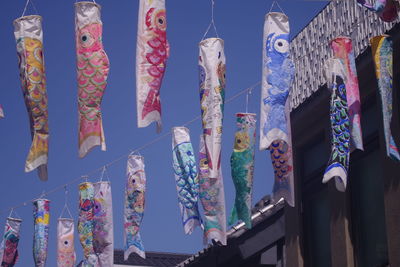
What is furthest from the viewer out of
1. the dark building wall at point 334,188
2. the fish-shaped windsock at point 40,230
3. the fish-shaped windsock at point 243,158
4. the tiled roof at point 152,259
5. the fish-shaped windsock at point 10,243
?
the tiled roof at point 152,259

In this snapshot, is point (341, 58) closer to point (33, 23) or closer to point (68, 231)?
point (33, 23)

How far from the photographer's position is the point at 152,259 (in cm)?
3538

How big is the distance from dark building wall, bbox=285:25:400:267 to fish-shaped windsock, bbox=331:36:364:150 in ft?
2.46

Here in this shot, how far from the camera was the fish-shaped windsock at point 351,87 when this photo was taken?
13.2 metres

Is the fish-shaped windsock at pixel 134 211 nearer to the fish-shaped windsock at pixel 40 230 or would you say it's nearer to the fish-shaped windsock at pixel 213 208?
the fish-shaped windsock at pixel 213 208

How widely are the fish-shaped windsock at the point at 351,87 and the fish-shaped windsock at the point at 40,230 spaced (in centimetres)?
820

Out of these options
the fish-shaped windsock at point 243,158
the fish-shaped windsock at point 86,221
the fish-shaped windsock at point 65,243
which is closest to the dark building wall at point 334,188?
the fish-shaped windsock at point 243,158

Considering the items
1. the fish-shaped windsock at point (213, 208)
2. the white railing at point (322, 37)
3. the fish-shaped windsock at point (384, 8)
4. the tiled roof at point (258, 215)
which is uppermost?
the white railing at point (322, 37)

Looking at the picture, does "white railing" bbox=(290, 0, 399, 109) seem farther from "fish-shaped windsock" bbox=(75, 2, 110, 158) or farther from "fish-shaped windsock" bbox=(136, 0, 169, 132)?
"fish-shaped windsock" bbox=(75, 2, 110, 158)

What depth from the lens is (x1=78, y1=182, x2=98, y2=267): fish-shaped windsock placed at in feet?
59.8

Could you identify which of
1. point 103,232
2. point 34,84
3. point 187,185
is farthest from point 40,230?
point 34,84

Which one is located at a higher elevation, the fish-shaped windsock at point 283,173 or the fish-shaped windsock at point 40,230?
the fish-shaped windsock at point 40,230

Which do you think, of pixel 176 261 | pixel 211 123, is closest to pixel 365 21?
pixel 211 123

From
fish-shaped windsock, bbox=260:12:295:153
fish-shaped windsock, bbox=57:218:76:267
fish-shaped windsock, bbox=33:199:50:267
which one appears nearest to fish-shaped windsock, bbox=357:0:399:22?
fish-shaped windsock, bbox=260:12:295:153
